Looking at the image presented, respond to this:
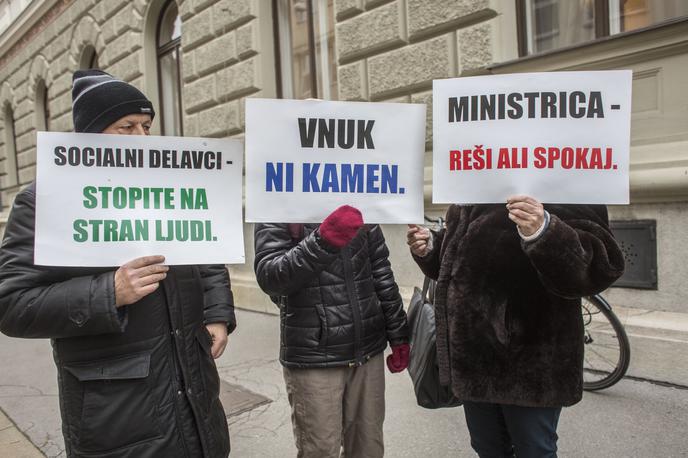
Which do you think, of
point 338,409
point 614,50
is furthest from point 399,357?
point 614,50

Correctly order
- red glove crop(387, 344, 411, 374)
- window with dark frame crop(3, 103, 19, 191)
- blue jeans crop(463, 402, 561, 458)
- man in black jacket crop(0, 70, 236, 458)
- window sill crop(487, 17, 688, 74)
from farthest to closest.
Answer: window with dark frame crop(3, 103, 19, 191) → window sill crop(487, 17, 688, 74) → red glove crop(387, 344, 411, 374) → blue jeans crop(463, 402, 561, 458) → man in black jacket crop(0, 70, 236, 458)

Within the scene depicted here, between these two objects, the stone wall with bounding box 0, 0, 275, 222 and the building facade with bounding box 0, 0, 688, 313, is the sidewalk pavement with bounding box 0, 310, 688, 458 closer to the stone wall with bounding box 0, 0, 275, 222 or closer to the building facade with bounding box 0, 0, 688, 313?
the building facade with bounding box 0, 0, 688, 313

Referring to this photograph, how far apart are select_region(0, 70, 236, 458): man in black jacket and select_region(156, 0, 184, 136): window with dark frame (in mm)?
7556

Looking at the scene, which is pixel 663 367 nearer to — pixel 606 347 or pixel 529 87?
pixel 606 347

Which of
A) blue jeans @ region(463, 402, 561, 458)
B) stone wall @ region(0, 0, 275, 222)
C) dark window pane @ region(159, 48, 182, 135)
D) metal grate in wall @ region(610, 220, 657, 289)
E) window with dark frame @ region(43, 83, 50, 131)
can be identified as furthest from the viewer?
window with dark frame @ region(43, 83, 50, 131)

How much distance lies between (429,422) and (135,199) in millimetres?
2318

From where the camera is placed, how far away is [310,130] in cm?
192

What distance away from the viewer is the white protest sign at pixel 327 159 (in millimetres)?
1904

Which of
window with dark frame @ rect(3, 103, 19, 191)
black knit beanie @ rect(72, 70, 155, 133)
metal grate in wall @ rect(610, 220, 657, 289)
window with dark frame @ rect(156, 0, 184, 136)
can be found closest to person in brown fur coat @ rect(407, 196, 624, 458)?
black knit beanie @ rect(72, 70, 155, 133)

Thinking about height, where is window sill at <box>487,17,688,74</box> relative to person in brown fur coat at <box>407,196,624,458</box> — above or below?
above

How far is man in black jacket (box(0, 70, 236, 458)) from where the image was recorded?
154 cm

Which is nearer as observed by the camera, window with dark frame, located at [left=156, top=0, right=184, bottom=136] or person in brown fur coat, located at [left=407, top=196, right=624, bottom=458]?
person in brown fur coat, located at [left=407, top=196, right=624, bottom=458]

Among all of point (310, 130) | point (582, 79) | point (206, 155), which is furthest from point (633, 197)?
point (206, 155)

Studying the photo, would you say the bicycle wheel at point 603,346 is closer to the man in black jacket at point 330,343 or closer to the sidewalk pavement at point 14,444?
the man in black jacket at point 330,343
